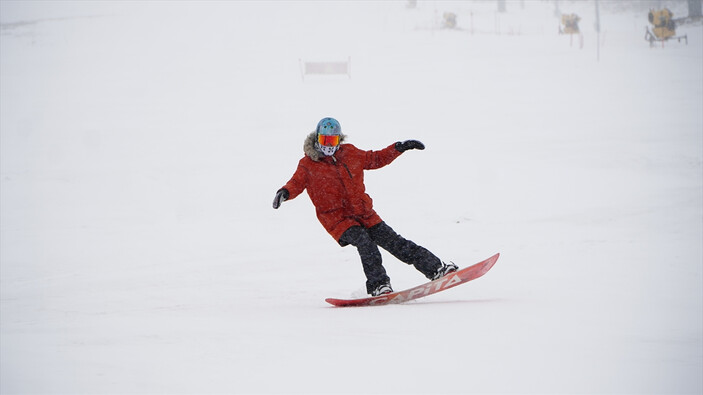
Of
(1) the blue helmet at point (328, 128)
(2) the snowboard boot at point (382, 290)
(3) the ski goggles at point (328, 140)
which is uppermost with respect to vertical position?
(1) the blue helmet at point (328, 128)

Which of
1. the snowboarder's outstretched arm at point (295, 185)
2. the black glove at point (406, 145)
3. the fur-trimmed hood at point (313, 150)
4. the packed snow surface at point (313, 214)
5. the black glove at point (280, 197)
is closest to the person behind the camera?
the packed snow surface at point (313, 214)

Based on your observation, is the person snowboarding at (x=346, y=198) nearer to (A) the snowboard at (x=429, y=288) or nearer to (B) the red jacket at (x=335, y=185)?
(B) the red jacket at (x=335, y=185)

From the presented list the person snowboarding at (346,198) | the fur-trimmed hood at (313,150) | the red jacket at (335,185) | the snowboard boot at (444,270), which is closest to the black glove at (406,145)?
the person snowboarding at (346,198)

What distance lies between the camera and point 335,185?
5238mm

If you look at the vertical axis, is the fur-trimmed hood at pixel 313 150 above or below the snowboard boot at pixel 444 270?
above

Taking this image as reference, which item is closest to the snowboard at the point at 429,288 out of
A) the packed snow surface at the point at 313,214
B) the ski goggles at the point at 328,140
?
the packed snow surface at the point at 313,214

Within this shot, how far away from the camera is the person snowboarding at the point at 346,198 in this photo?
16.9 ft

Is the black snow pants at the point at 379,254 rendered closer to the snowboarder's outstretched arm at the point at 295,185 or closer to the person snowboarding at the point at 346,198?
the person snowboarding at the point at 346,198

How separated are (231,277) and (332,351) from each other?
4.56 m

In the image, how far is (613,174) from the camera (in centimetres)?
1306

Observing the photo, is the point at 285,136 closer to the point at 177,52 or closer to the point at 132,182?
the point at 132,182

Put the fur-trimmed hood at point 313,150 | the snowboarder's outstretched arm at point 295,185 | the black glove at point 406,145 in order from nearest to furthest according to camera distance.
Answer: the snowboarder's outstretched arm at point 295,185 < the fur-trimmed hood at point 313,150 < the black glove at point 406,145

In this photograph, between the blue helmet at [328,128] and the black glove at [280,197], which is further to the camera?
the blue helmet at [328,128]

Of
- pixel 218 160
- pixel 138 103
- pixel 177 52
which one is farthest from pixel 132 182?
pixel 177 52
